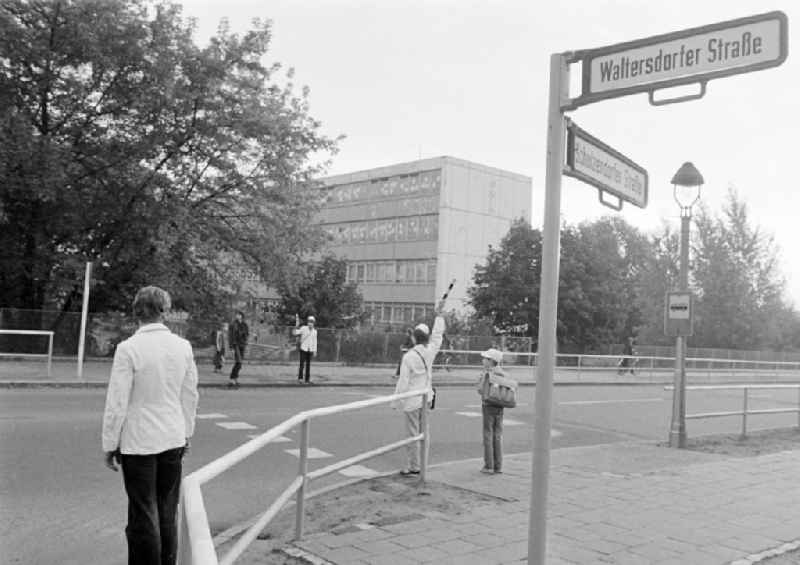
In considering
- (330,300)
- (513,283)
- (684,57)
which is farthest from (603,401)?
(513,283)

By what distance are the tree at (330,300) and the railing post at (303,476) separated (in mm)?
33207

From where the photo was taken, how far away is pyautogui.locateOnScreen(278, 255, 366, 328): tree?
39.2 meters

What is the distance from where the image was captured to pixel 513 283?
144ft

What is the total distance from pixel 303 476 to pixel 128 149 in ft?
62.7

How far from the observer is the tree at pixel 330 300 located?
39188 mm

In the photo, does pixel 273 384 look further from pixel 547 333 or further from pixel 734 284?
pixel 734 284

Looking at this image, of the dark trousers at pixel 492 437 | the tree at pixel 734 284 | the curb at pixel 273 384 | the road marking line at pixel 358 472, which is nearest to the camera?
the road marking line at pixel 358 472

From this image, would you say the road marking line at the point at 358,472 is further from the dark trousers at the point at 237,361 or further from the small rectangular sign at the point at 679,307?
the dark trousers at the point at 237,361

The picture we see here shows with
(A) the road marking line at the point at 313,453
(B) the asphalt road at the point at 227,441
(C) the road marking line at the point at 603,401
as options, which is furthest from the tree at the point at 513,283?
(A) the road marking line at the point at 313,453

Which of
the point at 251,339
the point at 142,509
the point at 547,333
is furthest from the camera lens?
the point at 251,339

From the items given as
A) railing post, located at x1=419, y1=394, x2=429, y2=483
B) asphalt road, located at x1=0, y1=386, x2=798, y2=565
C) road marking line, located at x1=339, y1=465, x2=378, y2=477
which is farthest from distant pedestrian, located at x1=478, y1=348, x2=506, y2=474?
road marking line, located at x1=339, y1=465, x2=378, y2=477

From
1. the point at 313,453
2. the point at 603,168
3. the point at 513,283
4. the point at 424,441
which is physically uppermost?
the point at 513,283

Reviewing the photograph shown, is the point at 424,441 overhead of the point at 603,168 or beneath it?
beneath

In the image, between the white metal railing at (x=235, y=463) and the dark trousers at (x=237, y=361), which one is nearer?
the white metal railing at (x=235, y=463)
